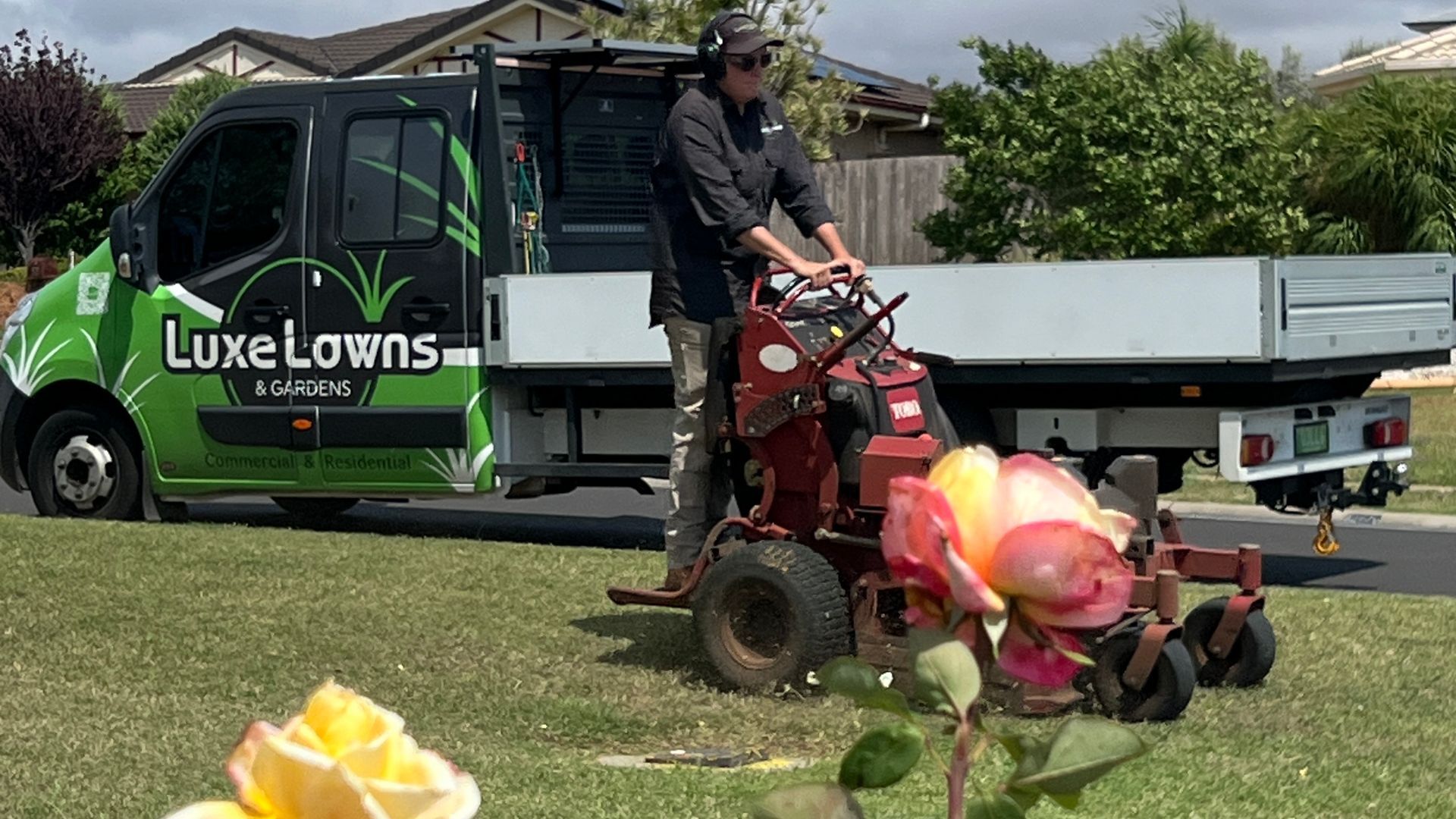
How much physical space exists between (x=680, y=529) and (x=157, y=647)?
1.83 m

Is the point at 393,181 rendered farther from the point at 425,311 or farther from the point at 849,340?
the point at 849,340

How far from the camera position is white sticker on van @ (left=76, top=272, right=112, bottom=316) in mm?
11779

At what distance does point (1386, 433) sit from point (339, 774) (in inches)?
376

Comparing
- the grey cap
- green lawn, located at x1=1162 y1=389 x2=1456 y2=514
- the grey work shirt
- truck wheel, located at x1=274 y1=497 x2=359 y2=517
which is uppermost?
the grey cap

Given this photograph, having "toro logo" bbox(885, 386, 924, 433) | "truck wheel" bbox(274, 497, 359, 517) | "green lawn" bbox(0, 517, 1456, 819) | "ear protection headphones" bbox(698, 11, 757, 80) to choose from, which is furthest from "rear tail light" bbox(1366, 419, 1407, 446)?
"truck wheel" bbox(274, 497, 359, 517)

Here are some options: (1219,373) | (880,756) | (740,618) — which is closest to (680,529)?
(740,618)

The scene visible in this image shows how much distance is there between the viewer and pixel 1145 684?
6.30m

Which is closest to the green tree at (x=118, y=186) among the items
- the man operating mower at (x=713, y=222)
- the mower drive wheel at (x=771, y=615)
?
the man operating mower at (x=713, y=222)

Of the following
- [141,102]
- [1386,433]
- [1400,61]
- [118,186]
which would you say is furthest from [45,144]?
[1386,433]

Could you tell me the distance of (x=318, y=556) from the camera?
9594 mm

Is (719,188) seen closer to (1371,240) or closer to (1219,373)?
(1219,373)

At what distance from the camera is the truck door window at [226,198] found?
11367 mm

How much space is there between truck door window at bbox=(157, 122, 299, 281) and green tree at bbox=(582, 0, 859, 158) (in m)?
7.91

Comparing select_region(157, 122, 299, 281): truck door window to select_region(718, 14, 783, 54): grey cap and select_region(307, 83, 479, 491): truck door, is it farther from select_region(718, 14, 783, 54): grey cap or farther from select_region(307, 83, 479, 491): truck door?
select_region(718, 14, 783, 54): grey cap
